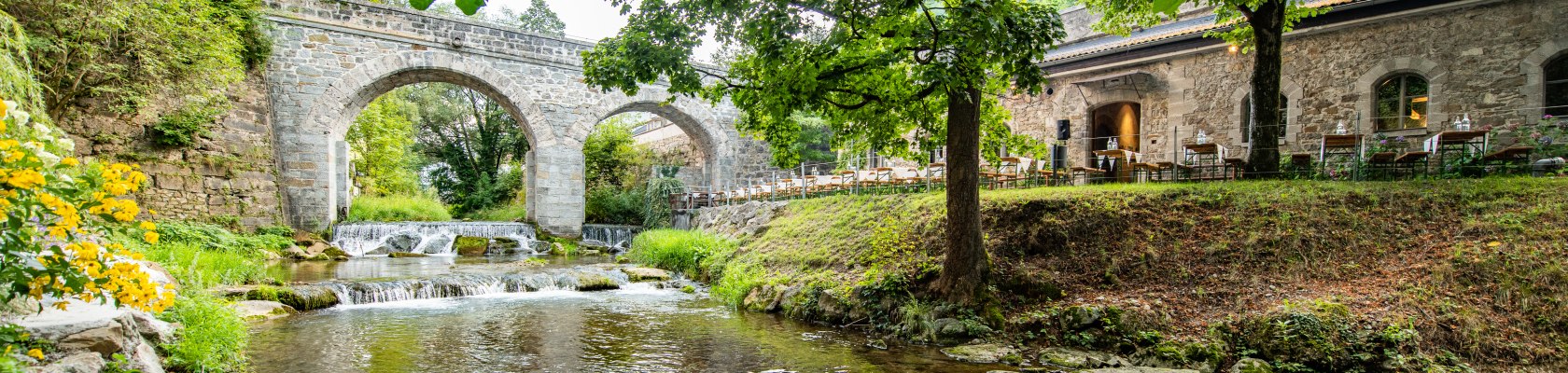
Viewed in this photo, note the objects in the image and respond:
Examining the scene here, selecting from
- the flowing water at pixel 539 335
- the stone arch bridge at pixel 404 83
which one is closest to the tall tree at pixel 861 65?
the flowing water at pixel 539 335

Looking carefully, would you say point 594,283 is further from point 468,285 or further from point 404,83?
point 404,83

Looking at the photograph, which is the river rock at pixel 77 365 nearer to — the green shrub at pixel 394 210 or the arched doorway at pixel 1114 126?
the arched doorway at pixel 1114 126

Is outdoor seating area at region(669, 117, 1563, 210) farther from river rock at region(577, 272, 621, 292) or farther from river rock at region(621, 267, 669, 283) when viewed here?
river rock at region(577, 272, 621, 292)

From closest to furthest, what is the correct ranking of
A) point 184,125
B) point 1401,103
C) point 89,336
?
point 89,336, point 1401,103, point 184,125

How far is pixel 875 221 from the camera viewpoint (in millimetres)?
9781

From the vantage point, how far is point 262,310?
309 inches

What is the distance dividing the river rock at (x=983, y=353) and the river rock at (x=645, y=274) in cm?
593

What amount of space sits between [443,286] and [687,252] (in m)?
3.69

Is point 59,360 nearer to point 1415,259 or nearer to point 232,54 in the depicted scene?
point 1415,259

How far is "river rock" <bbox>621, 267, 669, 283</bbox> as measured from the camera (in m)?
11.3

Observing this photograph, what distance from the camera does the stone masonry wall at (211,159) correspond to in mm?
12703

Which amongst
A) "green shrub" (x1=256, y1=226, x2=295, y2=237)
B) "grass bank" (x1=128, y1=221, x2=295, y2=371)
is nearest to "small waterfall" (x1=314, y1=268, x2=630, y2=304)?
"grass bank" (x1=128, y1=221, x2=295, y2=371)

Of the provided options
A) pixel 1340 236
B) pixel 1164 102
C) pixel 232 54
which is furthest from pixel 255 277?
pixel 1164 102

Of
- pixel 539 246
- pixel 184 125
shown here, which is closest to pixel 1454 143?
pixel 539 246
